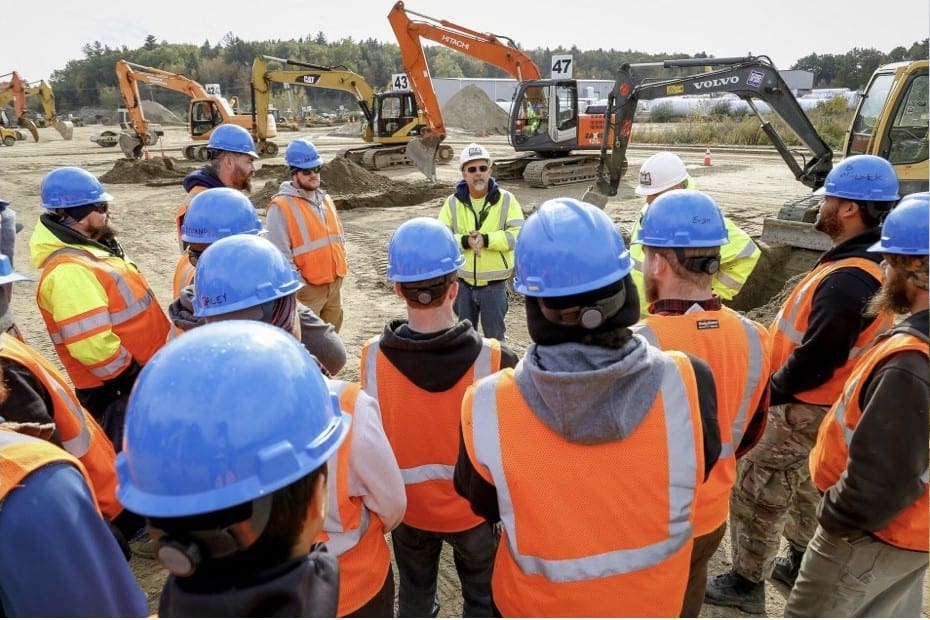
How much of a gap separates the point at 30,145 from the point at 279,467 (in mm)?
41793

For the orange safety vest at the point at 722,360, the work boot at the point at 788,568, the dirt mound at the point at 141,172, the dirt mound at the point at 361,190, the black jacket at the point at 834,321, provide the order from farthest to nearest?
1. the dirt mound at the point at 141,172
2. the dirt mound at the point at 361,190
3. the work boot at the point at 788,568
4. the black jacket at the point at 834,321
5. the orange safety vest at the point at 722,360

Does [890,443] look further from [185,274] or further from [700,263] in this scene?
[185,274]

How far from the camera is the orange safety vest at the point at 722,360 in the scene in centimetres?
234

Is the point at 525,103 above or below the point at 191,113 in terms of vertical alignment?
below

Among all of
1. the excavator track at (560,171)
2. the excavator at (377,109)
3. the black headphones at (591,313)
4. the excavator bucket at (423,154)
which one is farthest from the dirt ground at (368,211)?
the black headphones at (591,313)

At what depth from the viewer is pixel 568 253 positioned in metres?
1.71

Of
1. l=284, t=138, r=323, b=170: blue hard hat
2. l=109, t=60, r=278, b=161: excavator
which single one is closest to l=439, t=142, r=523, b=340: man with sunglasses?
l=284, t=138, r=323, b=170: blue hard hat

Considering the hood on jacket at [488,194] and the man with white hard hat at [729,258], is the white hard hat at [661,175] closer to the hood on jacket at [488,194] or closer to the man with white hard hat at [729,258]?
the man with white hard hat at [729,258]

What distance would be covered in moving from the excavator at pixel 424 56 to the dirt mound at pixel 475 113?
23427mm

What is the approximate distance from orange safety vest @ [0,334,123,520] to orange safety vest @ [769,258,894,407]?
314 centimetres

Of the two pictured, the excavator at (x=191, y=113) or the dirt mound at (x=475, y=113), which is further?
the dirt mound at (x=475, y=113)

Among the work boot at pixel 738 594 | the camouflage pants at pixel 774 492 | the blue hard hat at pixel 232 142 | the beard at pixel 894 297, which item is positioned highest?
the blue hard hat at pixel 232 142

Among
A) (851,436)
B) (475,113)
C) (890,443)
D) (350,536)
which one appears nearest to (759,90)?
(851,436)

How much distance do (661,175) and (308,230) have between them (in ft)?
9.21
